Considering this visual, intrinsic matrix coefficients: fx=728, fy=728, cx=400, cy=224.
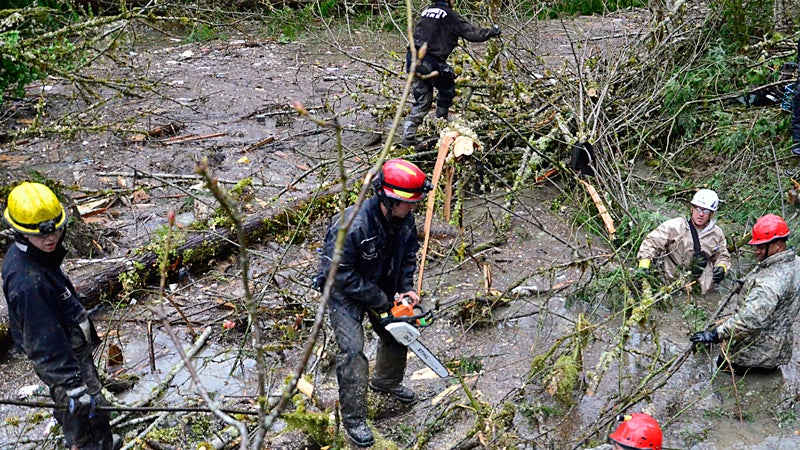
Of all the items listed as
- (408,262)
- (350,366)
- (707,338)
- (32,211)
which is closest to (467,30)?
(408,262)

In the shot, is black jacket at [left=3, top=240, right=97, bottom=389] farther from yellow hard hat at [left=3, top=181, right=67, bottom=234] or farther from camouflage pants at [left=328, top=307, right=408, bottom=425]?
camouflage pants at [left=328, top=307, right=408, bottom=425]

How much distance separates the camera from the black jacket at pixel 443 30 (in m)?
7.65

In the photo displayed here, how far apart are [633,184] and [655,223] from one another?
1.31m

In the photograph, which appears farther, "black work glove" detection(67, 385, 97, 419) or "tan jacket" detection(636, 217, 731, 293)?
"tan jacket" detection(636, 217, 731, 293)

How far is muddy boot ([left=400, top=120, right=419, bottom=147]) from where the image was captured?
8046mm

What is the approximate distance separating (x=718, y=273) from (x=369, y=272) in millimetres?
3089

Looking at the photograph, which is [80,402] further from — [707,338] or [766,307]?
[766,307]

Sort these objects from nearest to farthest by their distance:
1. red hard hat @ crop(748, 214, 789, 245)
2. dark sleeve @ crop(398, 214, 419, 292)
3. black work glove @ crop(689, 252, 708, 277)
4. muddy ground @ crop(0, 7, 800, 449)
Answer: dark sleeve @ crop(398, 214, 419, 292) < muddy ground @ crop(0, 7, 800, 449) < red hard hat @ crop(748, 214, 789, 245) < black work glove @ crop(689, 252, 708, 277)

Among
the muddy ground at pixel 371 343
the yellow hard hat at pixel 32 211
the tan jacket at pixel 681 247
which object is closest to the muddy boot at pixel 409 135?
the muddy ground at pixel 371 343

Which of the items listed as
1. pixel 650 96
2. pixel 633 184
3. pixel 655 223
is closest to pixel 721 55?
pixel 650 96

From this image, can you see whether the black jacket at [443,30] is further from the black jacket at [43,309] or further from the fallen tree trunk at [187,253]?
the black jacket at [43,309]

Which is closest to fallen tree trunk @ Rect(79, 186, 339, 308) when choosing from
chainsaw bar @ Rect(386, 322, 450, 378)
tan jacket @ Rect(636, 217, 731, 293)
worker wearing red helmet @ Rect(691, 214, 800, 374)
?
chainsaw bar @ Rect(386, 322, 450, 378)

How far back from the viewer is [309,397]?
4.85 m

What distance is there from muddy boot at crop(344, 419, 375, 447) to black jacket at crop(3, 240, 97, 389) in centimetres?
159
